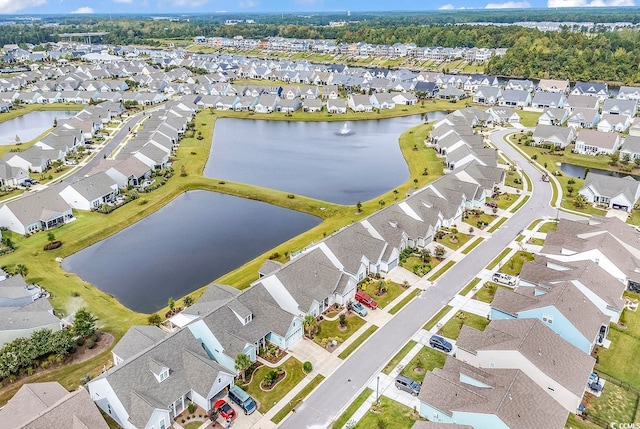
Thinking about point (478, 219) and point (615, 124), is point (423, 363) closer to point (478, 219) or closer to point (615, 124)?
point (478, 219)

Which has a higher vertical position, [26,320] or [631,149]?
[631,149]

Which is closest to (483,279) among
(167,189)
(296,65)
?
(167,189)

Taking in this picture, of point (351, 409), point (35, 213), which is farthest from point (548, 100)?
point (35, 213)

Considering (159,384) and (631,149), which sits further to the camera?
(631,149)

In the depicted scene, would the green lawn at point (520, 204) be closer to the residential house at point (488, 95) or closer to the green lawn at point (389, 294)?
the green lawn at point (389, 294)

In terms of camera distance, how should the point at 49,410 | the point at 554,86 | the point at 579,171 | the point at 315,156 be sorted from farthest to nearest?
the point at 554,86 → the point at 315,156 → the point at 579,171 → the point at 49,410

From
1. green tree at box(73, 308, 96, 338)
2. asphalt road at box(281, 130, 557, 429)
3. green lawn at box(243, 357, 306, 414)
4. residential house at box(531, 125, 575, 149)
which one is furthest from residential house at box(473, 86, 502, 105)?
green tree at box(73, 308, 96, 338)

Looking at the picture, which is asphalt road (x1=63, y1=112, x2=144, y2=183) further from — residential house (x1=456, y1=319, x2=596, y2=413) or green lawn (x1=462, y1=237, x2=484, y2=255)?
→ residential house (x1=456, y1=319, x2=596, y2=413)
